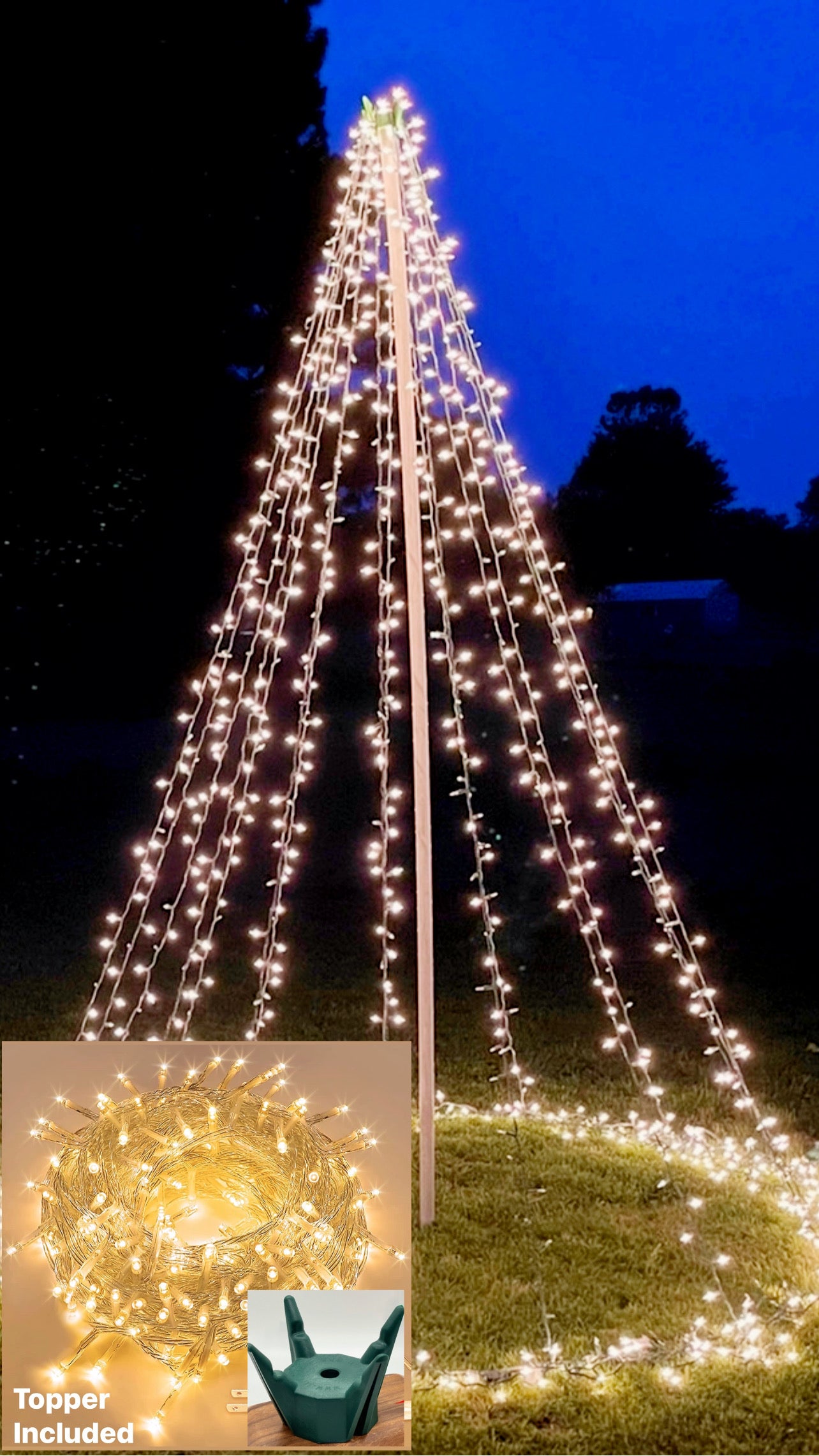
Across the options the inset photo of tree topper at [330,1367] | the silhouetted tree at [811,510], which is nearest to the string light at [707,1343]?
the inset photo of tree topper at [330,1367]

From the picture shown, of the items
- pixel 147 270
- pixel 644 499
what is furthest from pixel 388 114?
pixel 644 499

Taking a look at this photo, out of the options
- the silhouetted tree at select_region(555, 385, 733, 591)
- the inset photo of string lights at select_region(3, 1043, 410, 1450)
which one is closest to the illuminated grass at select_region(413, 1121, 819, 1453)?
the inset photo of string lights at select_region(3, 1043, 410, 1450)

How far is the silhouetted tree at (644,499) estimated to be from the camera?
54.1 feet

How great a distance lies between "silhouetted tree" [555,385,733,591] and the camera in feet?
54.1

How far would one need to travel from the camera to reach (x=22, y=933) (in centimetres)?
815

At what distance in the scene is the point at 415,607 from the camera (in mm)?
3561

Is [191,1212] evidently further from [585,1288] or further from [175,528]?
[175,528]

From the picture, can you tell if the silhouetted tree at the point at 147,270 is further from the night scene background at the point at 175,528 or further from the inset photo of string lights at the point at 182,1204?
the inset photo of string lights at the point at 182,1204

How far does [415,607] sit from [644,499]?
1424cm

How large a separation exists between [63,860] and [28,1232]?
25.2 feet

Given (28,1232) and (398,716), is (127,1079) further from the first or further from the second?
(398,716)

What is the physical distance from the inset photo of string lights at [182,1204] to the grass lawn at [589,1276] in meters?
0.54

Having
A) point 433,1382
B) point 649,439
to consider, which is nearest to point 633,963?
point 433,1382

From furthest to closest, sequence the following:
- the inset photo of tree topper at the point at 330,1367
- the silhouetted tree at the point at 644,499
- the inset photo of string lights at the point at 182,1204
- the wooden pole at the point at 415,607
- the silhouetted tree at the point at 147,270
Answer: the silhouetted tree at the point at 644,499 < the silhouetted tree at the point at 147,270 < the wooden pole at the point at 415,607 < the inset photo of string lights at the point at 182,1204 < the inset photo of tree topper at the point at 330,1367
